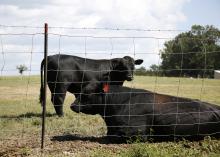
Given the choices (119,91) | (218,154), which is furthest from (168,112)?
(218,154)

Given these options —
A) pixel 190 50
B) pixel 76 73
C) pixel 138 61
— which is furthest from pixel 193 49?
pixel 76 73

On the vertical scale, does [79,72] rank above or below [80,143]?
above

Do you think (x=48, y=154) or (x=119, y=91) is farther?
(x=119, y=91)

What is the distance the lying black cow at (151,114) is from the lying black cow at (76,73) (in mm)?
4065

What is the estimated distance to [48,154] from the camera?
8.09 m

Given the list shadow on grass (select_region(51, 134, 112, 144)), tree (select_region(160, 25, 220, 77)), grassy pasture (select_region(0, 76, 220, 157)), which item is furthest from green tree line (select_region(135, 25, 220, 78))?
shadow on grass (select_region(51, 134, 112, 144))

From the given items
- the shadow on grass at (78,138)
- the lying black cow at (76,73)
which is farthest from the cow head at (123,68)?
the shadow on grass at (78,138)

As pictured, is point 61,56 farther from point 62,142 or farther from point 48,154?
point 48,154

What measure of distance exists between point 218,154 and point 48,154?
2.95 m

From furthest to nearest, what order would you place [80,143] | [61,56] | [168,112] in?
1. [61,56]
2. [168,112]
3. [80,143]

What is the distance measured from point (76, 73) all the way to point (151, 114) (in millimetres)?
5797

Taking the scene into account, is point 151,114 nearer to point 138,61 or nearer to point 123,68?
point 123,68

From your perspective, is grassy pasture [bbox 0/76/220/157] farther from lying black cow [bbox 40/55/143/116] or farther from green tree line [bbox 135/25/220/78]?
lying black cow [bbox 40/55/143/116]

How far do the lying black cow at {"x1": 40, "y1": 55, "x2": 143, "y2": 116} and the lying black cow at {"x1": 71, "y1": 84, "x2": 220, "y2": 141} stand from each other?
407 centimetres
